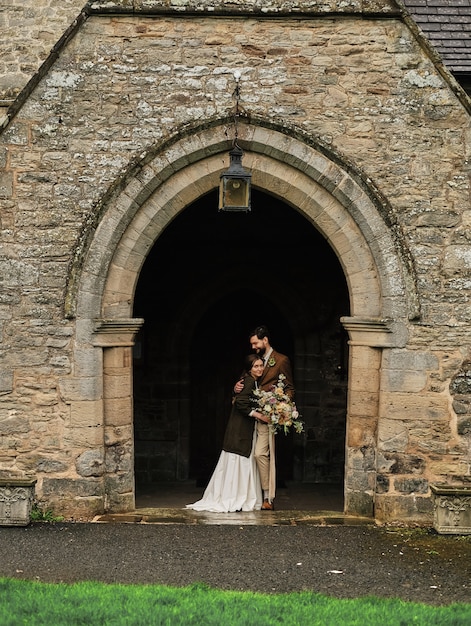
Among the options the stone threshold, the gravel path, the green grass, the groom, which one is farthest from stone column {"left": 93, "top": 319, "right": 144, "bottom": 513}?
the green grass

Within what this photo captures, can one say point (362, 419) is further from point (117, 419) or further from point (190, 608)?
point (190, 608)

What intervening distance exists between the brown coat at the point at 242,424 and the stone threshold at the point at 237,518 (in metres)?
0.65

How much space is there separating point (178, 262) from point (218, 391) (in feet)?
5.72

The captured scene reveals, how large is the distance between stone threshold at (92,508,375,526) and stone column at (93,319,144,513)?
193 millimetres

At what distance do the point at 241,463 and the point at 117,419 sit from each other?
1.43m

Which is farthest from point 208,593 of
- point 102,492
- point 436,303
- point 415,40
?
point 415,40

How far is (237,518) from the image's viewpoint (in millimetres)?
8648

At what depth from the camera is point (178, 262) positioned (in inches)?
453

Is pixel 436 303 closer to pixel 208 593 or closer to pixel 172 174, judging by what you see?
pixel 172 174

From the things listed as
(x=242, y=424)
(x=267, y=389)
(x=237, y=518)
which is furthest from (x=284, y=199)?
(x=237, y=518)

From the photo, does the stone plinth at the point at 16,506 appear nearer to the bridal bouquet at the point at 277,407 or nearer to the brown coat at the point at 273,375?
the bridal bouquet at the point at 277,407

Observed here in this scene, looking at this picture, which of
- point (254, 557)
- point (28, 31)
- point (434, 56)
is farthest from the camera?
point (28, 31)

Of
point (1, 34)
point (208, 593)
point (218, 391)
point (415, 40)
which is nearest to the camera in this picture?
point (208, 593)

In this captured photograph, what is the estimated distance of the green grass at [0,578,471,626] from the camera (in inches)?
219
